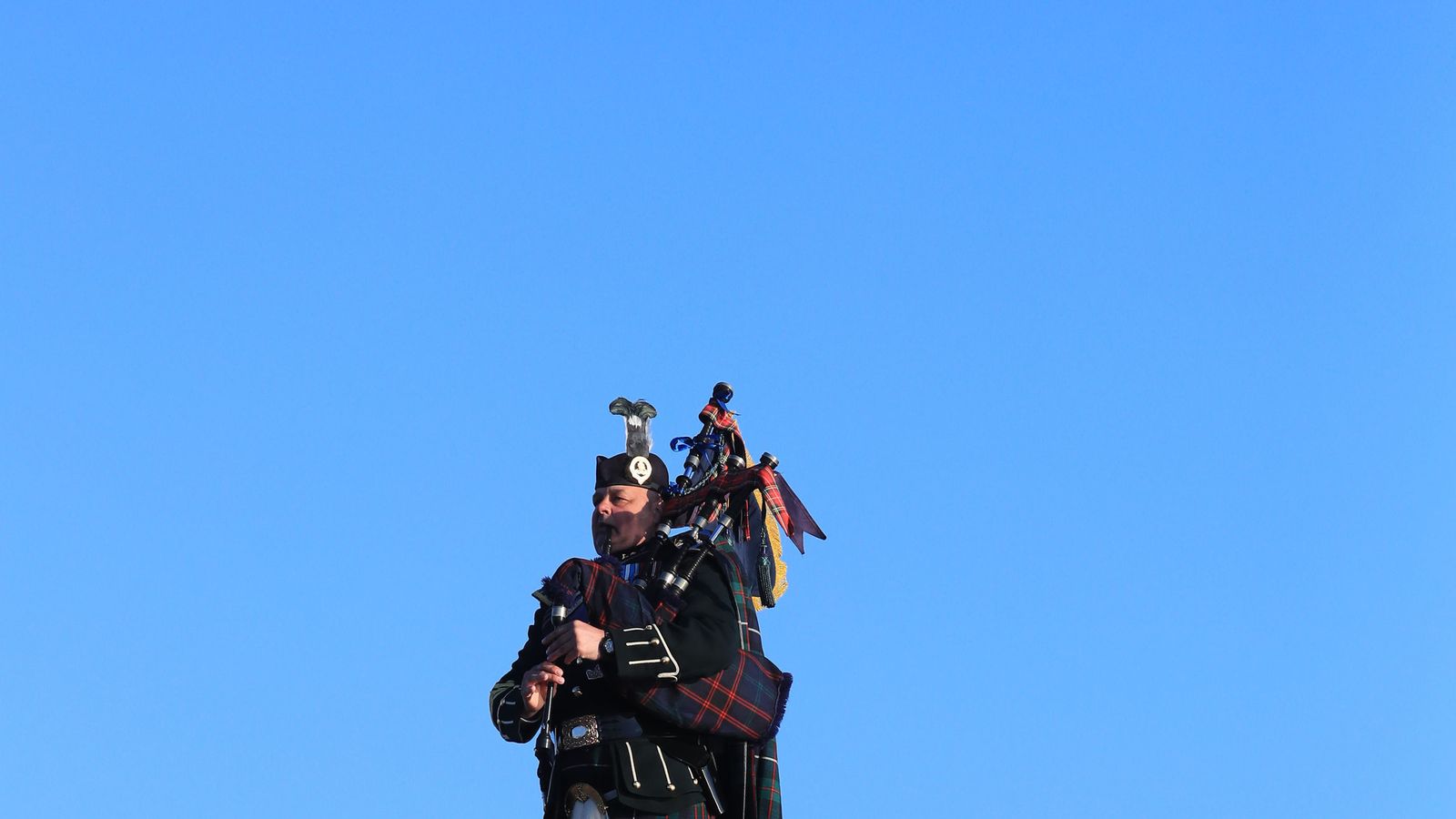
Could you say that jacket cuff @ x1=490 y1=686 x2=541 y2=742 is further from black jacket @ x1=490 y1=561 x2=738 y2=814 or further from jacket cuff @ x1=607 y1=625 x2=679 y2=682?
jacket cuff @ x1=607 y1=625 x2=679 y2=682

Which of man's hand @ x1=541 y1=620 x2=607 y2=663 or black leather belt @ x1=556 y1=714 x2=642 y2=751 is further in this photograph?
black leather belt @ x1=556 y1=714 x2=642 y2=751

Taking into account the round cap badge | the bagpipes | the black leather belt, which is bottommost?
the black leather belt

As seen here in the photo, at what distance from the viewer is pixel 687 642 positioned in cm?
1180

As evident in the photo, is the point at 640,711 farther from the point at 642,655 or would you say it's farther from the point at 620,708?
the point at 642,655

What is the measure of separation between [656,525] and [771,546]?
2.57 ft

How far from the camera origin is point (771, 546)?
43.6 feet

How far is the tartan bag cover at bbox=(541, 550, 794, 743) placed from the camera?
11.8 meters

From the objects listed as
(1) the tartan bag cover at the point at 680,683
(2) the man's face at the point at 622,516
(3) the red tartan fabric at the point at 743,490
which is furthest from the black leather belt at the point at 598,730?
Result: (3) the red tartan fabric at the point at 743,490

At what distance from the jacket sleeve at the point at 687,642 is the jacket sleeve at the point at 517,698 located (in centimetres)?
79

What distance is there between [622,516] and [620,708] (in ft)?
4.98

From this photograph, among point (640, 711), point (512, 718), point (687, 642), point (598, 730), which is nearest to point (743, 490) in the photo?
point (687, 642)

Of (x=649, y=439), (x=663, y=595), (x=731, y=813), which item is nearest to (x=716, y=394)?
(x=649, y=439)

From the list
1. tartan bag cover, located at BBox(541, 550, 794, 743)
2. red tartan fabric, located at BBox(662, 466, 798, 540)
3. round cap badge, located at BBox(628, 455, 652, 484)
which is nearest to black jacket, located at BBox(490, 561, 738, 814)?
tartan bag cover, located at BBox(541, 550, 794, 743)

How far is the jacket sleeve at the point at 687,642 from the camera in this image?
1162 centimetres
